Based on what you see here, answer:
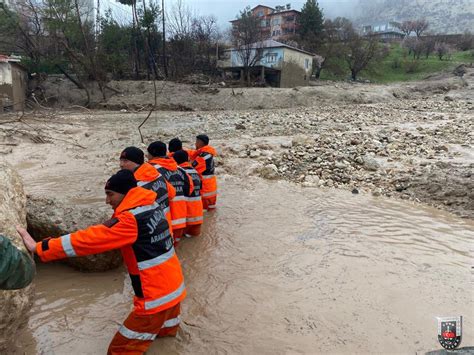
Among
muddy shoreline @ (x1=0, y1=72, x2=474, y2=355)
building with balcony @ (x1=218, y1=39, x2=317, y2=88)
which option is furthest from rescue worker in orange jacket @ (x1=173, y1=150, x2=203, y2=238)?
building with balcony @ (x1=218, y1=39, x2=317, y2=88)

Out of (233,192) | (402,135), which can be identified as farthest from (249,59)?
(233,192)

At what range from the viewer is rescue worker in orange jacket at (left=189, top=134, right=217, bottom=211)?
5809mm

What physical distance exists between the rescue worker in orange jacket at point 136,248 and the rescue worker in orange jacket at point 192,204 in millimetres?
2204

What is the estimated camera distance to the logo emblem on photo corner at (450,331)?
7.20 ft

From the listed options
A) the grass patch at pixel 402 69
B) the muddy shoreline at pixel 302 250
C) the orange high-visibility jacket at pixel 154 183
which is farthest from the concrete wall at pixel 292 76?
the orange high-visibility jacket at pixel 154 183

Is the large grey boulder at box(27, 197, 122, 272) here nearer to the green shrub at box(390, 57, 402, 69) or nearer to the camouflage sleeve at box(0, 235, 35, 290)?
the camouflage sleeve at box(0, 235, 35, 290)

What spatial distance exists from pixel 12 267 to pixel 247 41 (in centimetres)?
3185

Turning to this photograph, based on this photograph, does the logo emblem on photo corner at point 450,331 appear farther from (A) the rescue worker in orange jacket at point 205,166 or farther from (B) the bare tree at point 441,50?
(B) the bare tree at point 441,50

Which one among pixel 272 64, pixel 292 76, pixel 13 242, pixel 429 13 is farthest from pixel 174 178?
pixel 429 13

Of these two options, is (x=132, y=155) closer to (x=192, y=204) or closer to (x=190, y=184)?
(x=190, y=184)

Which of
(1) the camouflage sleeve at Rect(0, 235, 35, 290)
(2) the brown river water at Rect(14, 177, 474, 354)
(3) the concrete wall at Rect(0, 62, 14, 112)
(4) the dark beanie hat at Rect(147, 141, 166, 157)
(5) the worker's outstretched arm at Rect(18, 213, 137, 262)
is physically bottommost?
(2) the brown river water at Rect(14, 177, 474, 354)

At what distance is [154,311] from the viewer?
2.67 m

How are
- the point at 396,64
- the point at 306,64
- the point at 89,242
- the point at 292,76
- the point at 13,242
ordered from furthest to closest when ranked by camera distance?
the point at 396,64, the point at 306,64, the point at 292,76, the point at 13,242, the point at 89,242

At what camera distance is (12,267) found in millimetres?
1749
